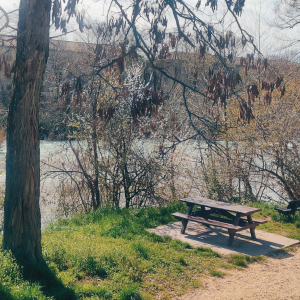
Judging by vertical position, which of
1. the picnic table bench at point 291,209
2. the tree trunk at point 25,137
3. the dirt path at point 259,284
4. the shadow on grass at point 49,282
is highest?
the tree trunk at point 25,137

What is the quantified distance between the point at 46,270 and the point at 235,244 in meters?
3.40

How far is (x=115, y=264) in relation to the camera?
5.26 meters

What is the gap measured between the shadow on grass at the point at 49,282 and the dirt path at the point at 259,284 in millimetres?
1287

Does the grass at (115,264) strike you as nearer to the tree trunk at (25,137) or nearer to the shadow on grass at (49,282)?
the shadow on grass at (49,282)

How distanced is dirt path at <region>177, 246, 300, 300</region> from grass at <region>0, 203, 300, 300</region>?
0.53ft

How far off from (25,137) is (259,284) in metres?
3.42

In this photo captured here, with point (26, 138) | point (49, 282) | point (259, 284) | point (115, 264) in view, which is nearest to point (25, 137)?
point (26, 138)

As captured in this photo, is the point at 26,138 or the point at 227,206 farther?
the point at 227,206

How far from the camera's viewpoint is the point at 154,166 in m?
11.2

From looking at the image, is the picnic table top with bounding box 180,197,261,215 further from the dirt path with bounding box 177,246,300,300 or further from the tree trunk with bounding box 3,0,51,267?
the tree trunk with bounding box 3,0,51,267

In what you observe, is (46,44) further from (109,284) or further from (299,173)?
(299,173)

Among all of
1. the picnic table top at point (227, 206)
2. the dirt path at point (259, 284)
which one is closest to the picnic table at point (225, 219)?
the picnic table top at point (227, 206)

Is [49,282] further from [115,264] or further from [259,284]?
[259,284]

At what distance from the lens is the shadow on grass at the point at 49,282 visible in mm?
4244
